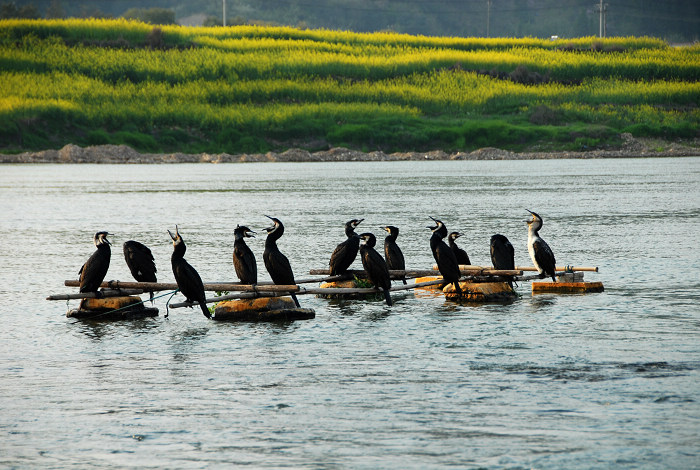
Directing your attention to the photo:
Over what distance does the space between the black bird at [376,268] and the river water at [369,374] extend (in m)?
0.39

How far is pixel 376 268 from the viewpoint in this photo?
16.5 m

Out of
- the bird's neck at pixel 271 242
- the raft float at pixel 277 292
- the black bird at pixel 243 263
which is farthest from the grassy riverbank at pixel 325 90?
the black bird at pixel 243 263

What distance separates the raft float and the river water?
341 mm

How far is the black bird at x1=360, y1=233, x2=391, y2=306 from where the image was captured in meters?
16.4

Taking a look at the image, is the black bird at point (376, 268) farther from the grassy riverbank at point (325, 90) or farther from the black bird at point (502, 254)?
the grassy riverbank at point (325, 90)

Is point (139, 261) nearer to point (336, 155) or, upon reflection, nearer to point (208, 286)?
point (208, 286)

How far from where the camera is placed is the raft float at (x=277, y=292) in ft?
51.0

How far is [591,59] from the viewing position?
322 feet

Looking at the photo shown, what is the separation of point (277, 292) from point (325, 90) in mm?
75146

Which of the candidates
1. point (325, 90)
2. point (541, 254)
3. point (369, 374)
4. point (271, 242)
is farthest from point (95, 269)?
point (325, 90)

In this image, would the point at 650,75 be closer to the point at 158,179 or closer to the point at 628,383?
the point at 158,179

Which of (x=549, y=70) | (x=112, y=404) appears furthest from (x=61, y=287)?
(x=549, y=70)

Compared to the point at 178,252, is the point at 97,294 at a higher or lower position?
lower

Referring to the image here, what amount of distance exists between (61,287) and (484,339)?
8.67m
